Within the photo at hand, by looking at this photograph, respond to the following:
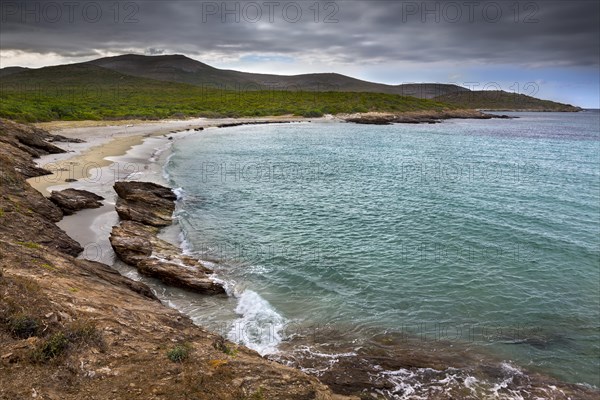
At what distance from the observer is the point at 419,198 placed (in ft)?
101

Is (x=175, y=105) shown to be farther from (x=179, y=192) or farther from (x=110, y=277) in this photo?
(x=110, y=277)

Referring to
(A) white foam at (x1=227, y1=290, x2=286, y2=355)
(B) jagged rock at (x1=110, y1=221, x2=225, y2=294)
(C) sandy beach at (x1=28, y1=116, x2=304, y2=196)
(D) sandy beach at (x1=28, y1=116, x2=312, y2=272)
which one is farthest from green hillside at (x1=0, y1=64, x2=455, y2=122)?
(A) white foam at (x1=227, y1=290, x2=286, y2=355)

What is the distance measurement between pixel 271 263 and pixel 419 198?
1653 centimetres

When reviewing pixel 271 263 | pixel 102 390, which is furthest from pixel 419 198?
pixel 102 390

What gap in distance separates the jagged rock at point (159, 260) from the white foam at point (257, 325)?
53.9 inches

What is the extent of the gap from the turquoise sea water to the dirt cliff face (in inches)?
152

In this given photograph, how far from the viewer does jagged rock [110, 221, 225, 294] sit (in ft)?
50.1

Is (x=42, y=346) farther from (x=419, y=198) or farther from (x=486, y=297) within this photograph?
(x=419, y=198)

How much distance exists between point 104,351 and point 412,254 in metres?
15.2

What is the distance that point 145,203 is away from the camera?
24.5 metres

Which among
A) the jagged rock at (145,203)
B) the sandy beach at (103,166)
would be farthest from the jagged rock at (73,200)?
the jagged rock at (145,203)

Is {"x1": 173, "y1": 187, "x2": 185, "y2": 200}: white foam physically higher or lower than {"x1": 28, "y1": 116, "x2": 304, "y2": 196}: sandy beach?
lower

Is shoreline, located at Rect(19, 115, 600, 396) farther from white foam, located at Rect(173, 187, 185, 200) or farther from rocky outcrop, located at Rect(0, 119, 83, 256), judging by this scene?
white foam, located at Rect(173, 187, 185, 200)

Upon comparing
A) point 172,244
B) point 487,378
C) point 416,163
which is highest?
point 416,163
